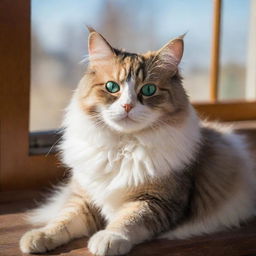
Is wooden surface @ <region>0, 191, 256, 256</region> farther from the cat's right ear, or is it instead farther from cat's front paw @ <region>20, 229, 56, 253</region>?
the cat's right ear

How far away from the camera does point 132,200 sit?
1.50m

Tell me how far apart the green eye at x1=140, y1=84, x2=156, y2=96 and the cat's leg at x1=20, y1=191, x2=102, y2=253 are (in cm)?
44

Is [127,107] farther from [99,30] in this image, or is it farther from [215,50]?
[99,30]

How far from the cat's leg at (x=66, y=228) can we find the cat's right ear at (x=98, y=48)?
1.59 ft

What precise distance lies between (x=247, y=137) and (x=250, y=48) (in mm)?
669

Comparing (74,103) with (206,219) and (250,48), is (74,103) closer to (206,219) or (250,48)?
(206,219)

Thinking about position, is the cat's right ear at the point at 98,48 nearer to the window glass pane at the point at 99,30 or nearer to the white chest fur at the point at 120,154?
the white chest fur at the point at 120,154

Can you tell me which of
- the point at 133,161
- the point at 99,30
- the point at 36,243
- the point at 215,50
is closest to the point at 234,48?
the point at 215,50

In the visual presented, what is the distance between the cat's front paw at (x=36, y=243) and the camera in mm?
1399

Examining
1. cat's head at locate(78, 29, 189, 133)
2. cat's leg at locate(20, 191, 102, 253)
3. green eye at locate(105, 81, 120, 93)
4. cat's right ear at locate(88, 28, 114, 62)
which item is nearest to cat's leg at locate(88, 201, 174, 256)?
cat's leg at locate(20, 191, 102, 253)

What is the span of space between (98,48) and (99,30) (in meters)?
1.19

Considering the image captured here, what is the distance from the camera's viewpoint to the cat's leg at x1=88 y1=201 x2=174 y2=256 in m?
1.36

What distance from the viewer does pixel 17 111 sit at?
183 cm

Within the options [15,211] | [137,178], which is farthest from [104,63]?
[15,211]
